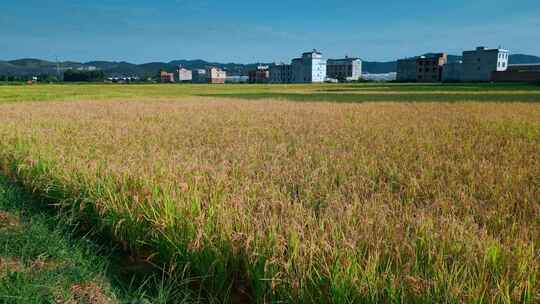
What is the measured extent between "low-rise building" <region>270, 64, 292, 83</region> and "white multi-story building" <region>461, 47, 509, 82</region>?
5960 cm

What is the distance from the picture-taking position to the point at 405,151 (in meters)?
5.98

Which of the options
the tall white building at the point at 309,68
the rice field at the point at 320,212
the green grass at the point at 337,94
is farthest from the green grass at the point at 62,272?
the tall white building at the point at 309,68

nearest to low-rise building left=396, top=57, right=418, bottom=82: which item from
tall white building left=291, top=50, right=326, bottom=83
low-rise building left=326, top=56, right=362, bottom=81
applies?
low-rise building left=326, top=56, right=362, bottom=81

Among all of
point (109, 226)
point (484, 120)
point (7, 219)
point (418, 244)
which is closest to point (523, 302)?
point (418, 244)

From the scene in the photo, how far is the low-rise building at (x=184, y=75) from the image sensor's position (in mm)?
167375

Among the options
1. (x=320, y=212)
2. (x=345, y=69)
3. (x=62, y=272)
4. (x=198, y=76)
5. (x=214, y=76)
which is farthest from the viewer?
(x=198, y=76)

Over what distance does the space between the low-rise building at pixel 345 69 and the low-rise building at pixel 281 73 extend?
18.9 meters

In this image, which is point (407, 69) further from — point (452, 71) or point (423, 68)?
point (452, 71)

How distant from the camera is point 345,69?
463 feet

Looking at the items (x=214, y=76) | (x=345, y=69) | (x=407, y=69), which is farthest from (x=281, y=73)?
(x=407, y=69)

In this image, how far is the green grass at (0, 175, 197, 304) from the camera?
2.23 meters

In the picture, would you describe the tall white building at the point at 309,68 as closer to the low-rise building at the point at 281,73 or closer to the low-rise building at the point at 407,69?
the low-rise building at the point at 281,73

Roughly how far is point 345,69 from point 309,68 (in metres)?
22.9

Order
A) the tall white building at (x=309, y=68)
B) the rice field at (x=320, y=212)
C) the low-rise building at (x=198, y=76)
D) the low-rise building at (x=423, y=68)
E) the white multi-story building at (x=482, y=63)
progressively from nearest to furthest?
the rice field at (x=320, y=212) < the white multi-story building at (x=482, y=63) < the low-rise building at (x=423, y=68) < the tall white building at (x=309, y=68) < the low-rise building at (x=198, y=76)
